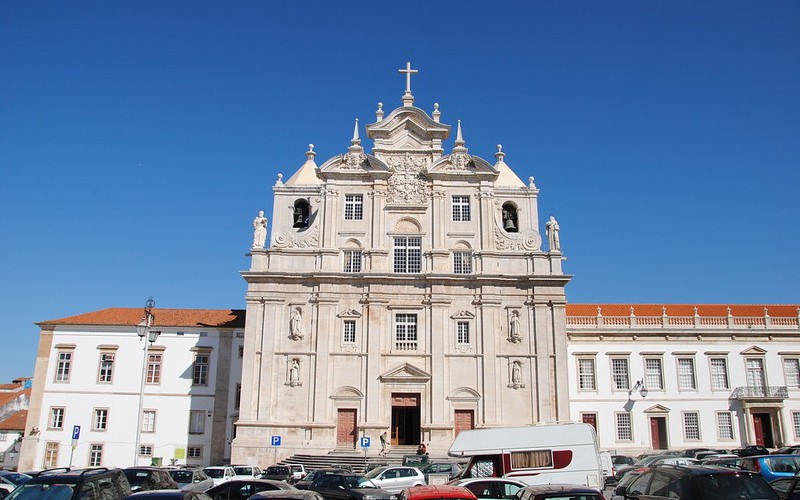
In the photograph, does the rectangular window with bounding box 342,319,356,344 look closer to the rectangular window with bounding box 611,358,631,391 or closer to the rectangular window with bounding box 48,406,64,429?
the rectangular window with bounding box 611,358,631,391

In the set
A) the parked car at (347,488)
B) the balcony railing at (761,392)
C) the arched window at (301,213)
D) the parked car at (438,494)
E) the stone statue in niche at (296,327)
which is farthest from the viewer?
the balcony railing at (761,392)

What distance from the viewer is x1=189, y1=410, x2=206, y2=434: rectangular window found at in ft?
131

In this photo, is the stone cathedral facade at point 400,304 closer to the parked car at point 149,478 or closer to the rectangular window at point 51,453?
the rectangular window at point 51,453

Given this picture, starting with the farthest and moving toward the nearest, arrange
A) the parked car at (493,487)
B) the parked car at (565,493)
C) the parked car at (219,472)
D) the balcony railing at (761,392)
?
the balcony railing at (761,392) < the parked car at (219,472) < the parked car at (493,487) < the parked car at (565,493)

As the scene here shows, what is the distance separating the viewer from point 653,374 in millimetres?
41844

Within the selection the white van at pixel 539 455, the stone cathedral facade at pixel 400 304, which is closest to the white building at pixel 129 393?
the stone cathedral facade at pixel 400 304

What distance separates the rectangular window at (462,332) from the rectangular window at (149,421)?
1871 centimetres

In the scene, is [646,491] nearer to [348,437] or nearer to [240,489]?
[240,489]

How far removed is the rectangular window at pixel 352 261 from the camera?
39219 millimetres

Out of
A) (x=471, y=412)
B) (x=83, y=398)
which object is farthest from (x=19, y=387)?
(x=471, y=412)

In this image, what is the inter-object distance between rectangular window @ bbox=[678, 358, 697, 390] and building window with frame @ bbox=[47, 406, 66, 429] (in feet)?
123

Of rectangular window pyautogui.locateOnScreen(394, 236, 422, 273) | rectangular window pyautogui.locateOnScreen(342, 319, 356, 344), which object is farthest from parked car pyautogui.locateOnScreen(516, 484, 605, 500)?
rectangular window pyautogui.locateOnScreen(394, 236, 422, 273)

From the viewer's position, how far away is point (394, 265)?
39.3 meters

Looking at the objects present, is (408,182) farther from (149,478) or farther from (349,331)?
(149,478)
